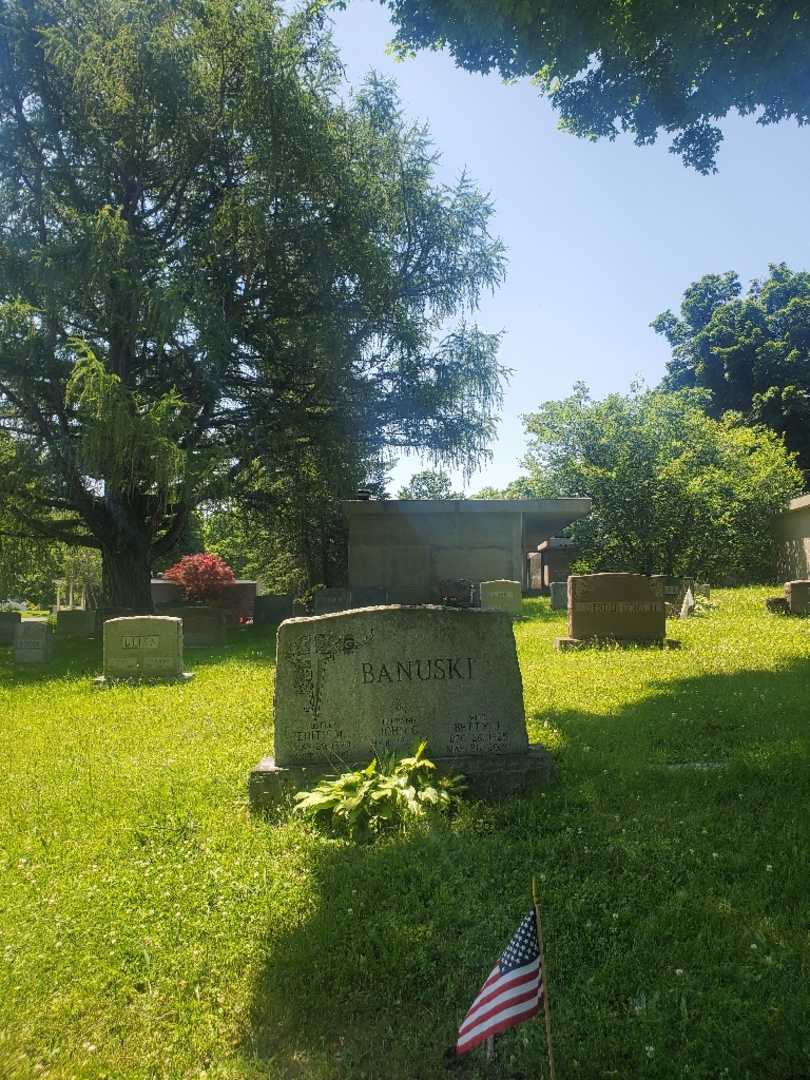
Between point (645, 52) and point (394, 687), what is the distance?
6918 mm

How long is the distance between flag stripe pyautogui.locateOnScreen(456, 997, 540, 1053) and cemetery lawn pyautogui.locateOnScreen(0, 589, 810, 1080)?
23.9 inches

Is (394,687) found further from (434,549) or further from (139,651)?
(434,549)

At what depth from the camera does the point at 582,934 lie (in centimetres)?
324

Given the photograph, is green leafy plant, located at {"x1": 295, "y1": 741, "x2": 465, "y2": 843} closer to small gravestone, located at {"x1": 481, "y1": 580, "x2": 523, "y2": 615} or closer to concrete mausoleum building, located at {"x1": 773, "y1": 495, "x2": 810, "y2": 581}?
small gravestone, located at {"x1": 481, "y1": 580, "x2": 523, "y2": 615}

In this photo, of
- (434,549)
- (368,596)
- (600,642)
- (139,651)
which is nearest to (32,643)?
(139,651)

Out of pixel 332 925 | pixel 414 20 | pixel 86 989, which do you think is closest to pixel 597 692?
pixel 332 925

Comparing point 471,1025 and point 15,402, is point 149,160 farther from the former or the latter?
point 471,1025

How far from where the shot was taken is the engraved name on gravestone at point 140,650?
36.2 feet

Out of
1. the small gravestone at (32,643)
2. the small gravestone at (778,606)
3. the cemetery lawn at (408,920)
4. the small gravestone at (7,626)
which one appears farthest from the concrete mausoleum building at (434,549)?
the cemetery lawn at (408,920)

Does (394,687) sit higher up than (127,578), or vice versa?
(127,578)

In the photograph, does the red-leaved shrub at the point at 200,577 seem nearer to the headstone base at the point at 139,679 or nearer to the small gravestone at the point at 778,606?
the headstone base at the point at 139,679

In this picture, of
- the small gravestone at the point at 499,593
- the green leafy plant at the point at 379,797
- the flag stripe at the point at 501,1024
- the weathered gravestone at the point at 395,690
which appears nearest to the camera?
the flag stripe at the point at 501,1024

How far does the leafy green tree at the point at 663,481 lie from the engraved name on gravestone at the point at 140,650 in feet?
49.2

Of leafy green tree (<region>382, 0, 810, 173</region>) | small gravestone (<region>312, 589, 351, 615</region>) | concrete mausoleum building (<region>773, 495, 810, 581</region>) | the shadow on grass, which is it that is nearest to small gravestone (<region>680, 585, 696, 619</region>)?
small gravestone (<region>312, 589, 351, 615</region>)
